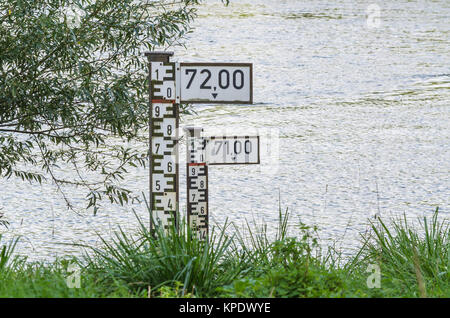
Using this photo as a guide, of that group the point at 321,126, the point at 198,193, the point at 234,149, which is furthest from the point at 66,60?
the point at 321,126

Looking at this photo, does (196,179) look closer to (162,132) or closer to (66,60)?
(162,132)

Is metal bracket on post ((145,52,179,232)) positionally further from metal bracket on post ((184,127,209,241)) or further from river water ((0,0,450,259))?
river water ((0,0,450,259))

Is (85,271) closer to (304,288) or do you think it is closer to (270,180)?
(304,288)

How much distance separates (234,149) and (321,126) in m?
10.7

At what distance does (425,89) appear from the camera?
2031cm

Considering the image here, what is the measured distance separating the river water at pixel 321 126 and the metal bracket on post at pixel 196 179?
0.65 m

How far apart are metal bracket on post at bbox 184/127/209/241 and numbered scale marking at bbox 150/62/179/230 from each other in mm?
216

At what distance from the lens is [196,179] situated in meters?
7.09

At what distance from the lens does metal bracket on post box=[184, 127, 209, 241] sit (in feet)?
22.7

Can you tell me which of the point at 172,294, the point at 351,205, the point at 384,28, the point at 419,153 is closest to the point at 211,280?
the point at 172,294

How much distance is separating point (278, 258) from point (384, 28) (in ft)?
79.9

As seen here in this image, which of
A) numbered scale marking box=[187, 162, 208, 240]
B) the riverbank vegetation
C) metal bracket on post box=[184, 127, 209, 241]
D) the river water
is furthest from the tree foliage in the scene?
the riverbank vegetation

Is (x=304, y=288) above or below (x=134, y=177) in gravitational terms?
below

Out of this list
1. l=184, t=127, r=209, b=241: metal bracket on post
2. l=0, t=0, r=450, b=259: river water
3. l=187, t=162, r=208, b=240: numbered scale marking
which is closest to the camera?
l=184, t=127, r=209, b=241: metal bracket on post
